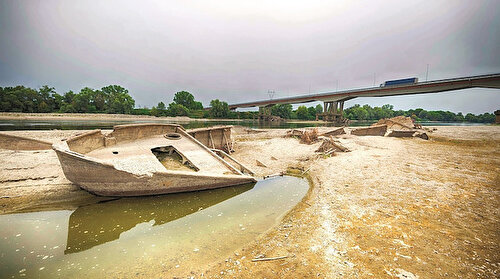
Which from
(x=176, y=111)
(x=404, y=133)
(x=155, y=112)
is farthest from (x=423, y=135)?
(x=155, y=112)

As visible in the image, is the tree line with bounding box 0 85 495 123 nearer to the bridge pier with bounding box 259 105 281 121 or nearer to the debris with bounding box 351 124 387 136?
the bridge pier with bounding box 259 105 281 121

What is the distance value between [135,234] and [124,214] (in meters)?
1.05

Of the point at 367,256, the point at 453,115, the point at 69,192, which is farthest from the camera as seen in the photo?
the point at 453,115

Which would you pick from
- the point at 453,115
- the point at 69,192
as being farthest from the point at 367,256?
the point at 453,115

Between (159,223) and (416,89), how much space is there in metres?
51.0

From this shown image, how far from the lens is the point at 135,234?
13.8 ft

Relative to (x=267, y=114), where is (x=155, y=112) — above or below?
above

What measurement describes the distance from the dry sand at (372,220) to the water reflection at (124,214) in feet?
3.49

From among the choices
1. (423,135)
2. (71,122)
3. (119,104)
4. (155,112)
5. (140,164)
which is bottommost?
(423,135)

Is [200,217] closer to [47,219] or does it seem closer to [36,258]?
[36,258]

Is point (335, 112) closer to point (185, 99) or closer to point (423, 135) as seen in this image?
point (423, 135)

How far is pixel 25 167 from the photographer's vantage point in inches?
269

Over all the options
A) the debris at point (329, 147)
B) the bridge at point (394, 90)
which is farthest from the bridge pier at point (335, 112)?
the debris at point (329, 147)

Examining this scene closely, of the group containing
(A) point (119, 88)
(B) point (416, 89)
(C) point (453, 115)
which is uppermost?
(A) point (119, 88)
